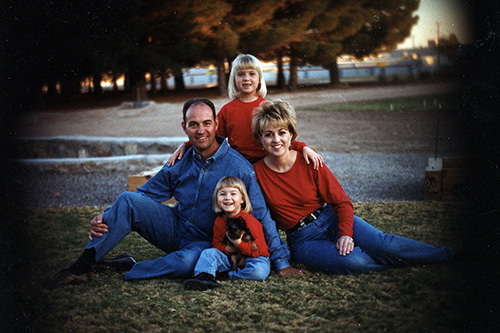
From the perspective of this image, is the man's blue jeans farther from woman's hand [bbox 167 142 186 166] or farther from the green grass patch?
the green grass patch

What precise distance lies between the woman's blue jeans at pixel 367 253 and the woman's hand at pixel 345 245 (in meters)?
0.03

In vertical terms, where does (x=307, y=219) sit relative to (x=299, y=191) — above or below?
below

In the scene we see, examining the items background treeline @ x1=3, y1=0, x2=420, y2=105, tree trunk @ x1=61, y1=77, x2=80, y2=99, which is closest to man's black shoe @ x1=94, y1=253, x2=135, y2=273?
background treeline @ x1=3, y1=0, x2=420, y2=105

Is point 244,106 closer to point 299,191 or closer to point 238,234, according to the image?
point 299,191

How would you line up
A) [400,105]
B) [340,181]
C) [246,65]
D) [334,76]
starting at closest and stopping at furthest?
[246,65] → [340,181] → [400,105] → [334,76]

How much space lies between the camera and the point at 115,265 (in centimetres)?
324

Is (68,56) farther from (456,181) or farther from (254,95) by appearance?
(456,181)

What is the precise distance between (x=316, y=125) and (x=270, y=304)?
1094 centimetres

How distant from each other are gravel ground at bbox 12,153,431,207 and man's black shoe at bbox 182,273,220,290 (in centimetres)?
313

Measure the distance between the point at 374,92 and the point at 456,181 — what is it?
538 inches

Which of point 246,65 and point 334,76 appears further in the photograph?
point 334,76

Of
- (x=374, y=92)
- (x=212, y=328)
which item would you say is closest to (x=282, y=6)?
(x=212, y=328)

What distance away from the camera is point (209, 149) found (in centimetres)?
317

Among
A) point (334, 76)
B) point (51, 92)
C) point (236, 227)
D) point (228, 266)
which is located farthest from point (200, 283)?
point (51, 92)
